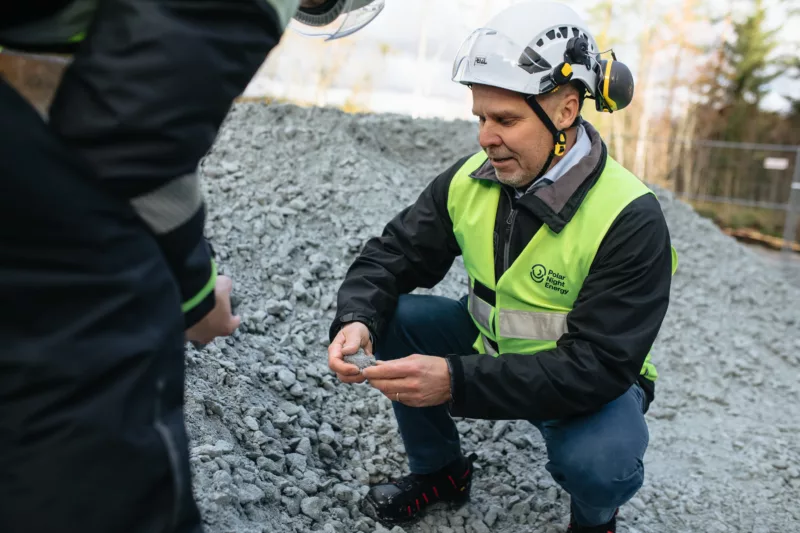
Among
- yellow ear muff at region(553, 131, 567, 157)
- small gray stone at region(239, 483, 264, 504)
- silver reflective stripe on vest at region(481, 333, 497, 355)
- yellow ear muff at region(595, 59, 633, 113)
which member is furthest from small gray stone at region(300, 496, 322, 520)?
yellow ear muff at region(595, 59, 633, 113)

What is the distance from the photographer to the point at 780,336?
20.7ft

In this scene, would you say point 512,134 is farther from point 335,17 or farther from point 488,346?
point 335,17

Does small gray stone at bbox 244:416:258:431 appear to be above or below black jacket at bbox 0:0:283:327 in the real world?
below

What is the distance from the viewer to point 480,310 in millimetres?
2838

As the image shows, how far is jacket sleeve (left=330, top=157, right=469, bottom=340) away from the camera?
9.11 ft

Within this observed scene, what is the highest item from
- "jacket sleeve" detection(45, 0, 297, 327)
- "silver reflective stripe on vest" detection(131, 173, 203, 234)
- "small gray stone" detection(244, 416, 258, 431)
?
"jacket sleeve" detection(45, 0, 297, 327)

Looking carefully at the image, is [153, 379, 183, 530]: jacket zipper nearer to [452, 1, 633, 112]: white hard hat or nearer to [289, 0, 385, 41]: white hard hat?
[289, 0, 385, 41]: white hard hat

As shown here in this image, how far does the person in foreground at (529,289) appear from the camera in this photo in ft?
7.73

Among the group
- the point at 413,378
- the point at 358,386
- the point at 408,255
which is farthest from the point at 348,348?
the point at 358,386

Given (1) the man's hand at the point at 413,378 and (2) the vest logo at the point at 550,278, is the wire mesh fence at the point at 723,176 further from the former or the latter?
(1) the man's hand at the point at 413,378

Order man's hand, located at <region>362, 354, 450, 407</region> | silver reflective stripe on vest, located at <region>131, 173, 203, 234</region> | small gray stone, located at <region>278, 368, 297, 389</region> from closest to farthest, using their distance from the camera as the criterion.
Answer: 1. silver reflective stripe on vest, located at <region>131, 173, 203, 234</region>
2. man's hand, located at <region>362, 354, 450, 407</region>
3. small gray stone, located at <region>278, 368, 297, 389</region>

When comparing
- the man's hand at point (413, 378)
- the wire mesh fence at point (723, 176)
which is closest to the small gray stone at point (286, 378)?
the man's hand at point (413, 378)

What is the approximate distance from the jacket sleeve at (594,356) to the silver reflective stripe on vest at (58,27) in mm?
1577

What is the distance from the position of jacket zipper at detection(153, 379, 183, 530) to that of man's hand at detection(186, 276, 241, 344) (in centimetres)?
31
